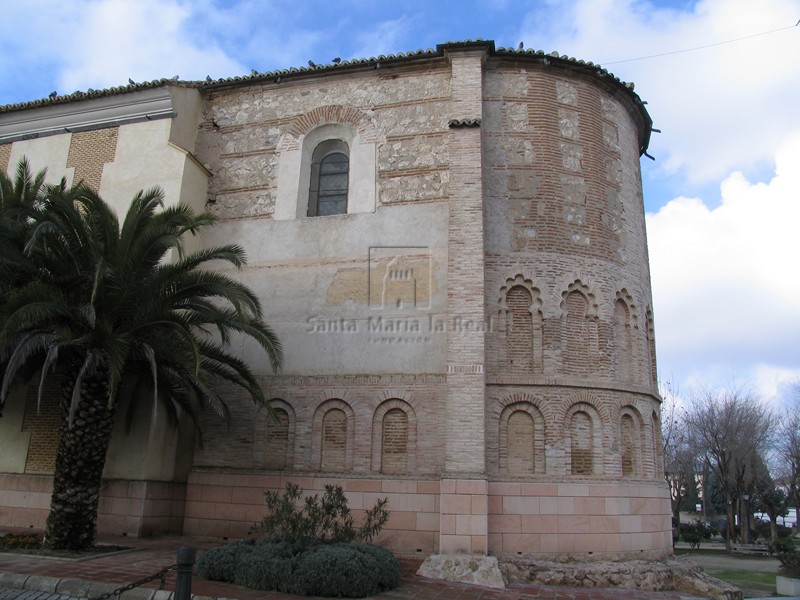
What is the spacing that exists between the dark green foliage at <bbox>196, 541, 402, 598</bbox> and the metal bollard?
260 centimetres

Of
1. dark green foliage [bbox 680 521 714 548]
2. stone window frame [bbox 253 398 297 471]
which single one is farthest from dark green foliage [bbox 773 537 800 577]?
dark green foliage [bbox 680 521 714 548]

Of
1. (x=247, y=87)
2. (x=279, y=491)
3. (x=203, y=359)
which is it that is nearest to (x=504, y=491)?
(x=279, y=491)

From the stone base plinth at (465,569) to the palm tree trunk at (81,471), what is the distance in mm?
5063

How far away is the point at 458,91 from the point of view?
12523 millimetres

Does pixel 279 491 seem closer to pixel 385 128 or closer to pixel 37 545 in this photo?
pixel 37 545

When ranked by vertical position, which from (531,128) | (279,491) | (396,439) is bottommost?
(279,491)

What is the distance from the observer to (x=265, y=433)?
472 inches

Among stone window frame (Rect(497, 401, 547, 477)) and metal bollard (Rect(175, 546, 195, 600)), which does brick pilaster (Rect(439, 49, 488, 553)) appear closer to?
stone window frame (Rect(497, 401, 547, 477))

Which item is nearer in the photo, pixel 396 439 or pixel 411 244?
pixel 396 439

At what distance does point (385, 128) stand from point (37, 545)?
965cm

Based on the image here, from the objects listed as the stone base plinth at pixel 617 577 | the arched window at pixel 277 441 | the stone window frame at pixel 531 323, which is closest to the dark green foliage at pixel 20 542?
the arched window at pixel 277 441

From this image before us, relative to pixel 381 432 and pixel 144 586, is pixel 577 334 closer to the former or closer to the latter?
pixel 381 432

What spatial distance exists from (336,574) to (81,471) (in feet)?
14.9

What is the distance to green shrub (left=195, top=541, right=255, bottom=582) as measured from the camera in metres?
8.09
